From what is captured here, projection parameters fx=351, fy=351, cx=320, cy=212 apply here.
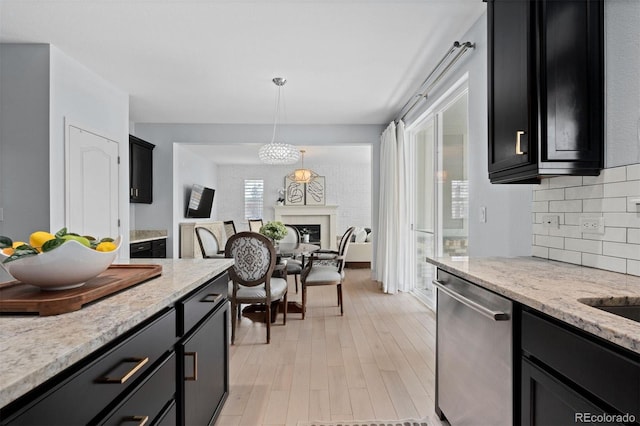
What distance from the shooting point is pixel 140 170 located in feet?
16.6

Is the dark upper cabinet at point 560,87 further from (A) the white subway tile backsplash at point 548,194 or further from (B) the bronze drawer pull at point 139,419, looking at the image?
(B) the bronze drawer pull at point 139,419

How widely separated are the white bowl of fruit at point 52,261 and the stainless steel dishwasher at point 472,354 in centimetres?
134

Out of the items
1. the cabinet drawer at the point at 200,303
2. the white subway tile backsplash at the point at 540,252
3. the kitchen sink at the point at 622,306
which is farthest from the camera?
the white subway tile backsplash at the point at 540,252

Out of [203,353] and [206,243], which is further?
[206,243]

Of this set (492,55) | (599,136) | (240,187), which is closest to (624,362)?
(599,136)

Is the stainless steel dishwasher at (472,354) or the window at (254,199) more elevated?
the window at (254,199)

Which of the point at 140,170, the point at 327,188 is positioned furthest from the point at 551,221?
the point at 327,188

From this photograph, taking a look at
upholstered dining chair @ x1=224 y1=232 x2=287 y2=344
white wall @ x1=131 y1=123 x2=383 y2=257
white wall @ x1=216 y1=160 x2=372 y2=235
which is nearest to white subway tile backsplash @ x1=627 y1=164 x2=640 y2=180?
upholstered dining chair @ x1=224 y1=232 x2=287 y2=344

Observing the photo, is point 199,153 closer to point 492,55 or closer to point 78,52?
point 78,52

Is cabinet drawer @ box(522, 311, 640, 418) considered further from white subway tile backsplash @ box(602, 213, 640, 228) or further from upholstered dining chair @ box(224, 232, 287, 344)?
upholstered dining chair @ box(224, 232, 287, 344)

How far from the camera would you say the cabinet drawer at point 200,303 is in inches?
53.1

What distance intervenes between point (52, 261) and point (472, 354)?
1541 mm

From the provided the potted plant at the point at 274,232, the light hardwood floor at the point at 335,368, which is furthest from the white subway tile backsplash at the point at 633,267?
the potted plant at the point at 274,232

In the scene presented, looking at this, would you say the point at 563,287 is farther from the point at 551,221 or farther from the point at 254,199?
the point at 254,199
